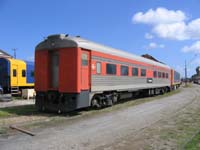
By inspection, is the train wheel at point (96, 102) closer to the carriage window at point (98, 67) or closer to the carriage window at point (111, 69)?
the carriage window at point (98, 67)

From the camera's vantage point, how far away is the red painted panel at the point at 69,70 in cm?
1339

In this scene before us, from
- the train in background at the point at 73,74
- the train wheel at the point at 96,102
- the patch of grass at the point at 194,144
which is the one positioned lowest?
the patch of grass at the point at 194,144

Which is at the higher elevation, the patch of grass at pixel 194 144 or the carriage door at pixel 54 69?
the carriage door at pixel 54 69

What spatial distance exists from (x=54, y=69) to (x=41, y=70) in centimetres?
69

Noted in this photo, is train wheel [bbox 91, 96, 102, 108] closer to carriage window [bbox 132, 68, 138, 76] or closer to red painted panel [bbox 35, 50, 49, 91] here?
red painted panel [bbox 35, 50, 49, 91]

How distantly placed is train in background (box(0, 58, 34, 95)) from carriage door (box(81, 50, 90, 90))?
37.2ft

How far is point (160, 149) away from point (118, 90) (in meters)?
10.7

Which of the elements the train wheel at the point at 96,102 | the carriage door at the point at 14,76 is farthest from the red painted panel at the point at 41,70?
the carriage door at the point at 14,76

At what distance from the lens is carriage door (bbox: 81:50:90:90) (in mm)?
13742

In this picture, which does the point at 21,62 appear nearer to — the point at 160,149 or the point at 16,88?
the point at 16,88

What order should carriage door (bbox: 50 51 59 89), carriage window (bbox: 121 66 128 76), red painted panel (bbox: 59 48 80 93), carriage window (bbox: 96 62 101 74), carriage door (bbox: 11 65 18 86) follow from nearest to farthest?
red painted panel (bbox: 59 48 80 93) → carriage door (bbox: 50 51 59 89) → carriage window (bbox: 96 62 101 74) → carriage window (bbox: 121 66 128 76) → carriage door (bbox: 11 65 18 86)

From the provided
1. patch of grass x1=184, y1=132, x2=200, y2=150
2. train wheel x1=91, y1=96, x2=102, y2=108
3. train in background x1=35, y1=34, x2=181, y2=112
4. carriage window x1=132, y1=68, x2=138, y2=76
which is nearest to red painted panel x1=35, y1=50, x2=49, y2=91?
train in background x1=35, y1=34, x2=181, y2=112

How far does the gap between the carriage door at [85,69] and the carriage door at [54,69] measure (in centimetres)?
137

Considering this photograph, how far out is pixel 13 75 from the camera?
78.1 ft
